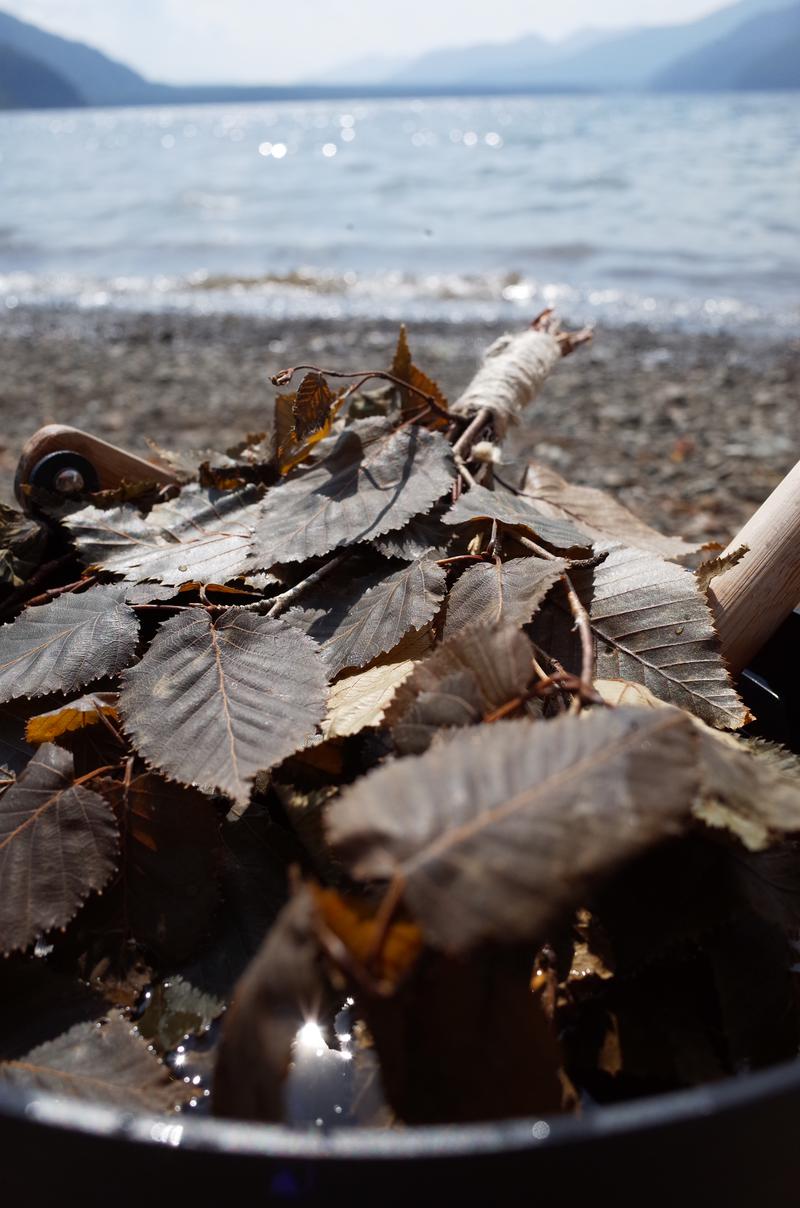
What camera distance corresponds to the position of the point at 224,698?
817mm

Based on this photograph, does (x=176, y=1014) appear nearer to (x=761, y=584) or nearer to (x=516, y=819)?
(x=516, y=819)

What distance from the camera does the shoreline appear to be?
497 cm

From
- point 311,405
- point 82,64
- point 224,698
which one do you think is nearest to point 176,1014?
point 224,698

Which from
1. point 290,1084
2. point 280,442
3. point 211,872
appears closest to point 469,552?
point 280,442

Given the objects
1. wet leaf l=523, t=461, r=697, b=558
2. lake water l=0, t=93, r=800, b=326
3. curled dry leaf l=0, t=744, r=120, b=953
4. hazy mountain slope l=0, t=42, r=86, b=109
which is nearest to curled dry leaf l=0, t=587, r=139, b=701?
curled dry leaf l=0, t=744, r=120, b=953

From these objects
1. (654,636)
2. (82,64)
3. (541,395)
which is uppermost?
(82,64)

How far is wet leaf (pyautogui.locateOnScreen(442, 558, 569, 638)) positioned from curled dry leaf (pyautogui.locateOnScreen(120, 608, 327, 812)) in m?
0.15

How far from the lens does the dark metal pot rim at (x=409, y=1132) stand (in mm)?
414

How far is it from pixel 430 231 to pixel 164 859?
1495 centimetres

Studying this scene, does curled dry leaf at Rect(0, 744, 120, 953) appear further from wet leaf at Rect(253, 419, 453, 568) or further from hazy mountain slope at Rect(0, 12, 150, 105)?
hazy mountain slope at Rect(0, 12, 150, 105)

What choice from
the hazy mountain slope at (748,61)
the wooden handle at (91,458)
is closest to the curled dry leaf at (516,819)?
the wooden handle at (91,458)

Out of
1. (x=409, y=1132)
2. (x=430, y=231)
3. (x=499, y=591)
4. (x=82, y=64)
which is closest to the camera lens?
(x=409, y=1132)

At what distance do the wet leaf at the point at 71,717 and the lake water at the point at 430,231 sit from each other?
9.73 metres

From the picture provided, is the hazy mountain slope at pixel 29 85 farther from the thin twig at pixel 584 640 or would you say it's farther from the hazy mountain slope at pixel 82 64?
the thin twig at pixel 584 640
